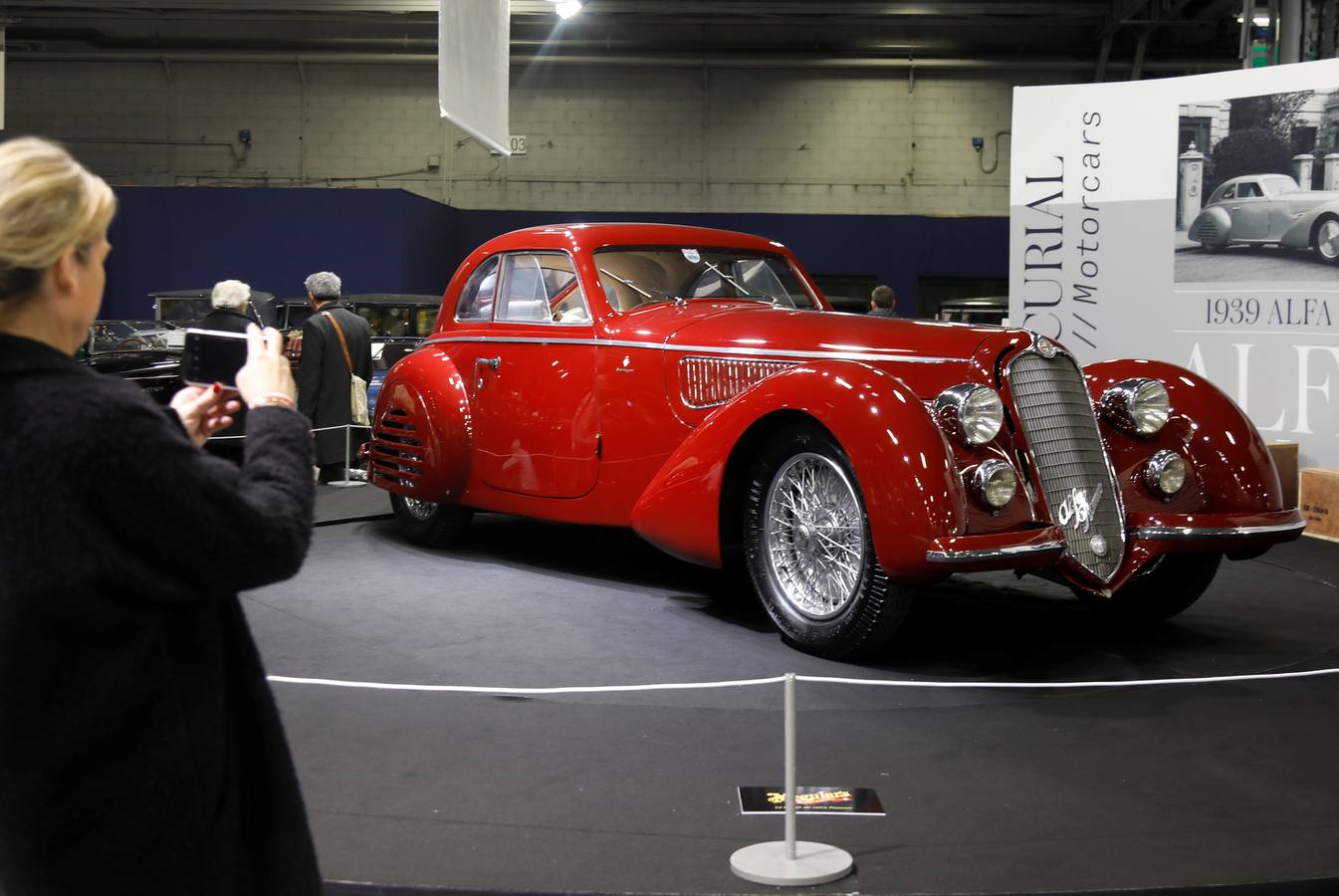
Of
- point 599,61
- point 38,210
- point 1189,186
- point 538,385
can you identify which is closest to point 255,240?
point 599,61

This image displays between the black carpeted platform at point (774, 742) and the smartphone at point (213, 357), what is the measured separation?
1016 mm

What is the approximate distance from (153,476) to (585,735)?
7.16ft

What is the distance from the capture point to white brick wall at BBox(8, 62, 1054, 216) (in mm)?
17672

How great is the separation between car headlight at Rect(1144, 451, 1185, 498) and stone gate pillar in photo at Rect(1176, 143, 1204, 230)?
4.24m

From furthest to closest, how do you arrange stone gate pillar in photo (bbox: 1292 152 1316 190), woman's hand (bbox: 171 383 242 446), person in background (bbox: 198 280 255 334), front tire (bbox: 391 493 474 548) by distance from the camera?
stone gate pillar in photo (bbox: 1292 152 1316 190), person in background (bbox: 198 280 255 334), front tire (bbox: 391 493 474 548), woman's hand (bbox: 171 383 242 446)

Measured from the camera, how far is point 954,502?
12.7 ft

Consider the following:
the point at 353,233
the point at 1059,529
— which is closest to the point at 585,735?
the point at 1059,529

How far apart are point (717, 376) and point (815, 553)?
2.96 feet

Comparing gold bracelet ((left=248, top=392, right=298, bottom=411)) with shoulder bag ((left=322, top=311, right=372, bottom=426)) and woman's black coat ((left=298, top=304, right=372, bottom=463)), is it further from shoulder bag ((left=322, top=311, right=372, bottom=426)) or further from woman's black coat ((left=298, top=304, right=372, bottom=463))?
shoulder bag ((left=322, top=311, right=372, bottom=426))

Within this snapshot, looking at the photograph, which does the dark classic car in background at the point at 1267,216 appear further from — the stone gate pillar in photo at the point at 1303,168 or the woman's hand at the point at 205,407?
the woman's hand at the point at 205,407

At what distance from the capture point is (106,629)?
133cm

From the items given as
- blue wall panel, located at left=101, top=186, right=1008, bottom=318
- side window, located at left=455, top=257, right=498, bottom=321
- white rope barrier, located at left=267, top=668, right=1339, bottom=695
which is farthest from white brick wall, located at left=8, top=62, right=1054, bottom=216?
white rope barrier, located at left=267, top=668, right=1339, bottom=695

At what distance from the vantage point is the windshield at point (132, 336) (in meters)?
11.2

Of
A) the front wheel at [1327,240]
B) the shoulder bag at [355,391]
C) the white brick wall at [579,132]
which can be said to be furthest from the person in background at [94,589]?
the white brick wall at [579,132]
